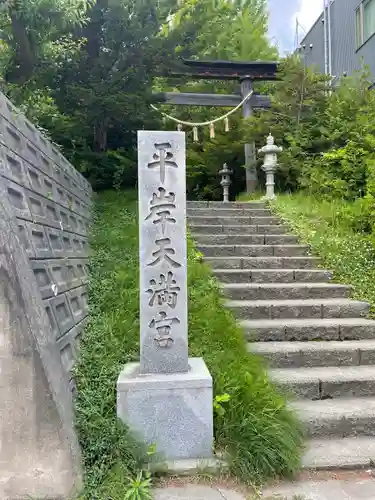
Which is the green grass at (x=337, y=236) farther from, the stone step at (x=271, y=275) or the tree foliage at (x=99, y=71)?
the tree foliage at (x=99, y=71)

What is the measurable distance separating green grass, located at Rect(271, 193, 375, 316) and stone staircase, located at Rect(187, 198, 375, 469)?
178 millimetres

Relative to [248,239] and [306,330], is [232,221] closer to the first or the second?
[248,239]

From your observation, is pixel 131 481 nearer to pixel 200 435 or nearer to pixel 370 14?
pixel 200 435

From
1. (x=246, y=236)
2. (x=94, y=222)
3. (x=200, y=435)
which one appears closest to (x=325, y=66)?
(x=246, y=236)

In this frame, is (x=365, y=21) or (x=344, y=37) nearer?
(x=365, y=21)

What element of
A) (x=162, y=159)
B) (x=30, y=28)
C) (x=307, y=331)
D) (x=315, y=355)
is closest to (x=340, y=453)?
(x=315, y=355)

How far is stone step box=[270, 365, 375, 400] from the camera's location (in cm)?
355

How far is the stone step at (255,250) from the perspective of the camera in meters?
6.06

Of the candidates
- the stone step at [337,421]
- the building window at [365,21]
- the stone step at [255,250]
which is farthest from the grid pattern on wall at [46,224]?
Result: the building window at [365,21]

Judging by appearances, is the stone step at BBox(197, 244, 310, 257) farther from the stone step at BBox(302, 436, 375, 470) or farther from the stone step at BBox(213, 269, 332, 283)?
the stone step at BBox(302, 436, 375, 470)

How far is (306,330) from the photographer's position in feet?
14.2

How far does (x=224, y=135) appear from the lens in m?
10.9

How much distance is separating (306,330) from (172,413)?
6.56ft

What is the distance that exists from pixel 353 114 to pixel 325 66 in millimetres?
5513
